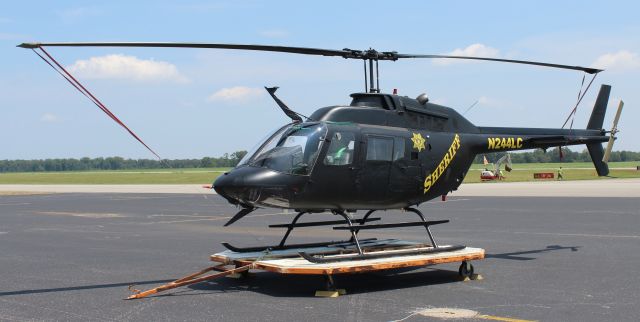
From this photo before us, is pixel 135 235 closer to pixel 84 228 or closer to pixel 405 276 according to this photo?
pixel 84 228

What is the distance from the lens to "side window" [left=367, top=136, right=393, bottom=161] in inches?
457

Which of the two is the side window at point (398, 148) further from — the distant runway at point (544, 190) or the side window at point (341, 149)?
the distant runway at point (544, 190)

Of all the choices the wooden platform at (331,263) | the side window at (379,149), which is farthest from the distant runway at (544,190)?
the side window at (379,149)

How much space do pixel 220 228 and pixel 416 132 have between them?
450 inches

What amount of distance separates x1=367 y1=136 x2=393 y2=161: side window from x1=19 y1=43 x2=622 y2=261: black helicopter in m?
0.02

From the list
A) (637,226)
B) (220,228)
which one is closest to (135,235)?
(220,228)

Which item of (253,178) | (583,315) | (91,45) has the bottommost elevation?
(583,315)

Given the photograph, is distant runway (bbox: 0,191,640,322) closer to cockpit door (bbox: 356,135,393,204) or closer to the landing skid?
the landing skid

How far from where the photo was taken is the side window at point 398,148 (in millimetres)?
11930

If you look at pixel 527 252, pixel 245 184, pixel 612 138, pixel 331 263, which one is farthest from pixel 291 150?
pixel 612 138

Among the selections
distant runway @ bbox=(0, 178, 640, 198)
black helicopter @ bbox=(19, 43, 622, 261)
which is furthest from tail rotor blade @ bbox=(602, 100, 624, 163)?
distant runway @ bbox=(0, 178, 640, 198)

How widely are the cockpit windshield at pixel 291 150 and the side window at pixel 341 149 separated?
0.65ft

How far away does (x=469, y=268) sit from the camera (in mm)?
11719

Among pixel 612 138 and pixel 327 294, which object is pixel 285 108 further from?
pixel 612 138
